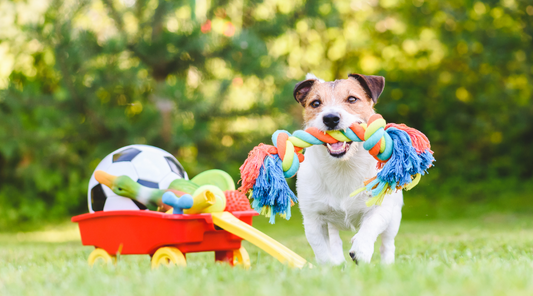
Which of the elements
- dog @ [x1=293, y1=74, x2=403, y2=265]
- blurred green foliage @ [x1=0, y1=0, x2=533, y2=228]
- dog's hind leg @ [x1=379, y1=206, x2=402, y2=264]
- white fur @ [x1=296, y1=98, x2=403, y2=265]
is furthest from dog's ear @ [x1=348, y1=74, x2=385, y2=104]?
blurred green foliage @ [x1=0, y1=0, x2=533, y2=228]

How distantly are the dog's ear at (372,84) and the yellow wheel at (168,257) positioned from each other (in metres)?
1.77

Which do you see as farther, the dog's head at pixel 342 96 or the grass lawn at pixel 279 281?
the dog's head at pixel 342 96

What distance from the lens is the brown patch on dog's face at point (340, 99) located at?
3510 mm

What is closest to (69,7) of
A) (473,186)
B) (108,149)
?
(108,149)

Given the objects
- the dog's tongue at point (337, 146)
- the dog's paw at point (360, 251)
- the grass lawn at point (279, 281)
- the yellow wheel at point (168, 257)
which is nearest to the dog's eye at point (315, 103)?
the dog's tongue at point (337, 146)

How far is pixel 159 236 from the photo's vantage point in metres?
3.09

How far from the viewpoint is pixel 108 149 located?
7902 millimetres

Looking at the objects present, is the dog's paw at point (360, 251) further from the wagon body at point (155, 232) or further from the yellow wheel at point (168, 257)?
the yellow wheel at point (168, 257)

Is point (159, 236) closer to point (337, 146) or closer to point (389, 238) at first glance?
point (337, 146)

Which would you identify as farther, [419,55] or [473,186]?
[419,55]

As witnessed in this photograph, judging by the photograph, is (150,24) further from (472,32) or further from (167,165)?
(472,32)

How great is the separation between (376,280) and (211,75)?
6.78 metres

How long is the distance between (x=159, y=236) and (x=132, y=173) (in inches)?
25.8

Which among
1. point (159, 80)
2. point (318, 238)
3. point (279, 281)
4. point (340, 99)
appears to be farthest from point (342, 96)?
point (159, 80)
